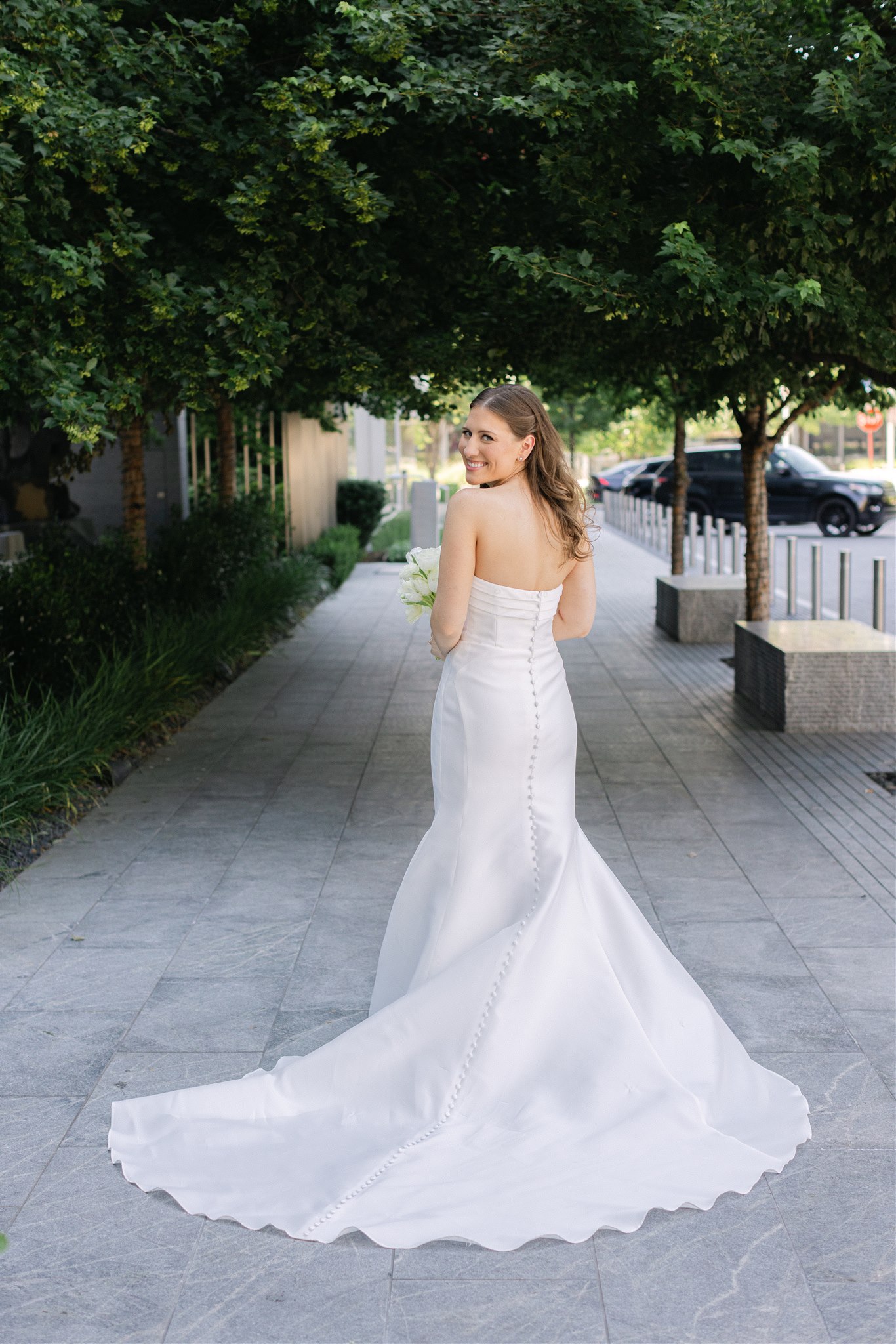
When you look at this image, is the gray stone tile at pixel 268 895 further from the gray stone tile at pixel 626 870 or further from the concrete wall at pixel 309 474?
the concrete wall at pixel 309 474

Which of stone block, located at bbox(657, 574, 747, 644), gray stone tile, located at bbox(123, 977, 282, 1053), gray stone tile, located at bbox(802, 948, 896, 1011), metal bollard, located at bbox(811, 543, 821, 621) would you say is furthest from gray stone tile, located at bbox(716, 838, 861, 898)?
stone block, located at bbox(657, 574, 747, 644)

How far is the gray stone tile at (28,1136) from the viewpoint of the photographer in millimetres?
3553

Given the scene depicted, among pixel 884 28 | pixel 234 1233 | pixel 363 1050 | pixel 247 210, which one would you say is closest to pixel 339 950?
pixel 363 1050

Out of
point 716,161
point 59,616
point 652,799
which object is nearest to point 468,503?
point 716,161

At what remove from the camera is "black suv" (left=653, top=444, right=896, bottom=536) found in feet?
92.9

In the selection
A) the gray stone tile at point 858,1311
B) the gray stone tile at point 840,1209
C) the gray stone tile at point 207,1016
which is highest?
the gray stone tile at point 207,1016

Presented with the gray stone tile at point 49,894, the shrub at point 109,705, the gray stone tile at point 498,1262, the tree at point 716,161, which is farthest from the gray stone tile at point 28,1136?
the tree at point 716,161

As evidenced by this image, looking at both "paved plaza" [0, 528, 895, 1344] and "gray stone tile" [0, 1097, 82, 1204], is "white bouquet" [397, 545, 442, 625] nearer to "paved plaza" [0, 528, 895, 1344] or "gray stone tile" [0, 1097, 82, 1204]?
"paved plaza" [0, 528, 895, 1344]

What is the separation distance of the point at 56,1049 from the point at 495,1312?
1987 mm

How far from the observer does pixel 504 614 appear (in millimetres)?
3973

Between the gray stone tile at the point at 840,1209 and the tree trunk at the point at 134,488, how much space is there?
860cm

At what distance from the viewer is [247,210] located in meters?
6.75

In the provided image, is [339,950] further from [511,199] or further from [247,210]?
[511,199]

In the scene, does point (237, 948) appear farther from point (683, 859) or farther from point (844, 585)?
point (844, 585)
